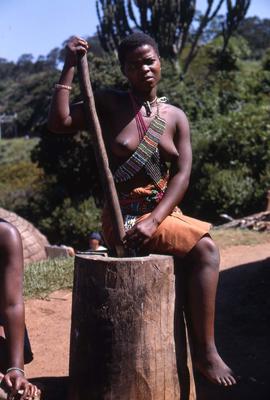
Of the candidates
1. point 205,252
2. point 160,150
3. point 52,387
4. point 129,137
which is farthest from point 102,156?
point 52,387

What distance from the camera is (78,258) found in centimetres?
305

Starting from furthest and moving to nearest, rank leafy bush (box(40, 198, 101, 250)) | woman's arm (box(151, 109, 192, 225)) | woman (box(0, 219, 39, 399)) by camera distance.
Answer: leafy bush (box(40, 198, 101, 250)) → woman's arm (box(151, 109, 192, 225)) → woman (box(0, 219, 39, 399))

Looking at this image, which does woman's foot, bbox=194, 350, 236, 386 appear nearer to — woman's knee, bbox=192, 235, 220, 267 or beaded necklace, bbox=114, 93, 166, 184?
woman's knee, bbox=192, 235, 220, 267

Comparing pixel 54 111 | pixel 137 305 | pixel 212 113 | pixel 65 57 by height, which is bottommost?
pixel 212 113

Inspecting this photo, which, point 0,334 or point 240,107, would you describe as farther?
point 240,107

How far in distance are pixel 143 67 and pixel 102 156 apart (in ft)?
1.54

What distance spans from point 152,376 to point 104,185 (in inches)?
34.4

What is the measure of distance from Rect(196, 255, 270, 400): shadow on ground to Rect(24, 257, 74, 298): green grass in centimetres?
129

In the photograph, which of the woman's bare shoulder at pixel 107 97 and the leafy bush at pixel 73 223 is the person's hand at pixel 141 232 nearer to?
the woman's bare shoulder at pixel 107 97

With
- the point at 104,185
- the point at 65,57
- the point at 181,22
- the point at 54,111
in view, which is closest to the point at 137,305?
the point at 104,185

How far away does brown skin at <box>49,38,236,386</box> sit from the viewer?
3.06 m

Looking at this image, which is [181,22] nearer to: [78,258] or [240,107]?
[240,107]

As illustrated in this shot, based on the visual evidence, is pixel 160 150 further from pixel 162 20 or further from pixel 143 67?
pixel 162 20

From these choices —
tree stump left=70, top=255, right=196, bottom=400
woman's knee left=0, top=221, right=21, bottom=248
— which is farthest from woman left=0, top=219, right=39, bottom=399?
tree stump left=70, top=255, right=196, bottom=400
